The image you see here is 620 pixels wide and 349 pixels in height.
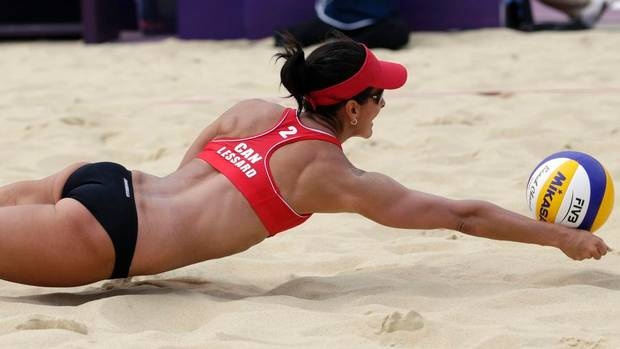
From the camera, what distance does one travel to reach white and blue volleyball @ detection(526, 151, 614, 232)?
3371mm

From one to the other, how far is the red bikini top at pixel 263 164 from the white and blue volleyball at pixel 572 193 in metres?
0.66

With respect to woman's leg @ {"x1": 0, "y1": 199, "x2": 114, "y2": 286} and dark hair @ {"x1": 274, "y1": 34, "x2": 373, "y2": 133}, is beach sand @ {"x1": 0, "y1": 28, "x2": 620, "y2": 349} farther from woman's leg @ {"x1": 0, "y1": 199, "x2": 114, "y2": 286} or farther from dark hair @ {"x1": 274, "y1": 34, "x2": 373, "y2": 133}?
dark hair @ {"x1": 274, "y1": 34, "x2": 373, "y2": 133}

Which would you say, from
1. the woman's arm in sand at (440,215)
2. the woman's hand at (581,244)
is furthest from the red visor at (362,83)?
the woman's hand at (581,244)

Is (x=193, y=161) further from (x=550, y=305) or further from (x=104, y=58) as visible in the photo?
(x=104, y=58)

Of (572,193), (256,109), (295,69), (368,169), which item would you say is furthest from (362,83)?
(368,169)

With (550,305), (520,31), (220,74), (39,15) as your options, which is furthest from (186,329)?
(39,15)

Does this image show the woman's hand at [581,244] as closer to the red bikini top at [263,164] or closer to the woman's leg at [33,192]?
the red bikini top at [263,164]

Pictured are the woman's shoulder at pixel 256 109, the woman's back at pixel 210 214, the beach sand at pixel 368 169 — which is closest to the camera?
the beach sand at pixel 368 169

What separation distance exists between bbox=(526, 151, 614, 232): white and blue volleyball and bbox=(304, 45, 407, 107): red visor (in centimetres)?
56

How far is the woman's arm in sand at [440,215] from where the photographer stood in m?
3.19

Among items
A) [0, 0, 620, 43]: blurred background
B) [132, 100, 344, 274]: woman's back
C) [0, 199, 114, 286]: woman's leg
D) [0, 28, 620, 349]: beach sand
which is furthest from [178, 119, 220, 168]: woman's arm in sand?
[0, 0, 620, 43]: blurred background

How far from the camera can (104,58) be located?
9508 mm

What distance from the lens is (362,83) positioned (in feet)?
10.9

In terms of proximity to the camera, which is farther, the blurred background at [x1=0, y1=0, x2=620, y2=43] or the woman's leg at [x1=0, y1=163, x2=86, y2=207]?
→ the blurred background at [x1=0, y1=0, x2=620, y2=43]
